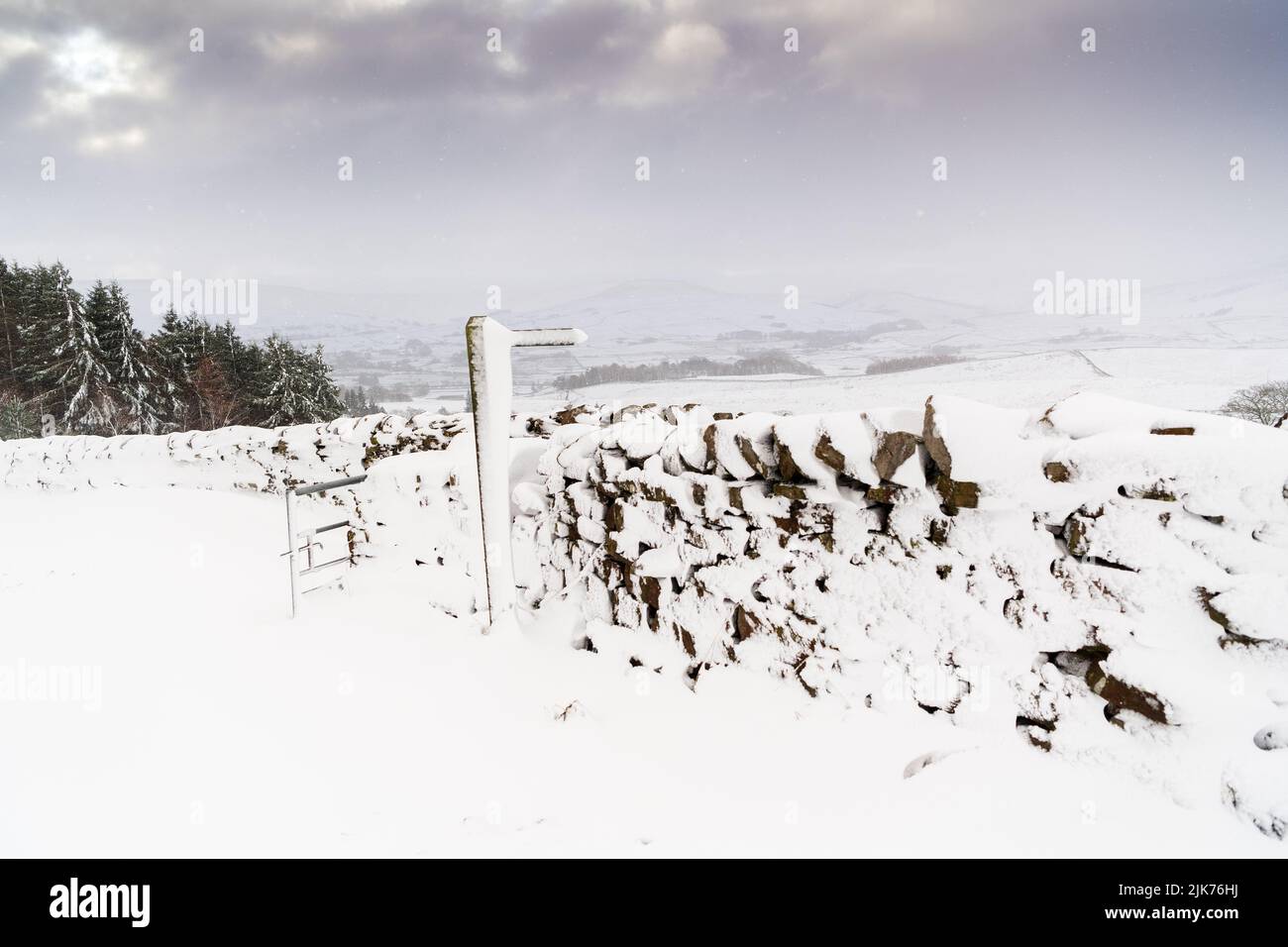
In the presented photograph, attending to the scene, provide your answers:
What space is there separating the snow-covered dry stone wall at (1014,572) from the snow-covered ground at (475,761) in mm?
170

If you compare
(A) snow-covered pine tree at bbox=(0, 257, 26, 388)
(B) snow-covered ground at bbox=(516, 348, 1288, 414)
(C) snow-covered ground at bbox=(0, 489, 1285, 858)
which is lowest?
(C) snow-covered ground at bbox=(0, 489, 1285, 858)

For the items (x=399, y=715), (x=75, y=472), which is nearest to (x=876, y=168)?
(x=399, y=715)

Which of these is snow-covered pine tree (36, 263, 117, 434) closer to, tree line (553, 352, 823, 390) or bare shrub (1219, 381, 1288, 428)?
tree line (553, 352, 823, 390)

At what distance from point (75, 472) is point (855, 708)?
13.8m

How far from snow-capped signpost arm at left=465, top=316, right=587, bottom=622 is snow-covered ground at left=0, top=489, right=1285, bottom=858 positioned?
42cm

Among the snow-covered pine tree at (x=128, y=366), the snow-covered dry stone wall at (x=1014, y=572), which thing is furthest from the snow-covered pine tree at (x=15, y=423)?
the snow-covered dry stone wall at (x=1014, y=572)

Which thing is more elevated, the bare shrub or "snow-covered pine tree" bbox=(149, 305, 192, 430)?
"snow-covered pine tree" bbox=(149, 305, 192, 430)

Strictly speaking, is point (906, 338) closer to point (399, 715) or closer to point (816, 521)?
point (816, 521)

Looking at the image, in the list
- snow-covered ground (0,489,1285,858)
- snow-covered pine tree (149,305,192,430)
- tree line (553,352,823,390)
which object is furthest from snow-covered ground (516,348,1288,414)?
snow-covered pine tree (149,305,192,430)

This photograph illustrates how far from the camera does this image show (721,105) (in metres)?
17.3

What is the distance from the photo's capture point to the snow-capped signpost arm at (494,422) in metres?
3.41

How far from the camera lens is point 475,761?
8.16 feet

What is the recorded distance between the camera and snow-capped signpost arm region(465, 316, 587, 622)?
3.41 m

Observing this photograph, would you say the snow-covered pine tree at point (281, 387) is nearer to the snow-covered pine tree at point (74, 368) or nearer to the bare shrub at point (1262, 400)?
the snow-covered pine tree at point (74, 368)
